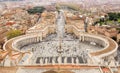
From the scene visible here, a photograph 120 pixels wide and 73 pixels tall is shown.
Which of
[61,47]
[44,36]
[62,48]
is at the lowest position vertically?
[62,48]

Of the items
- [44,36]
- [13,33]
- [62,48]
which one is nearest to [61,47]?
[62,48]

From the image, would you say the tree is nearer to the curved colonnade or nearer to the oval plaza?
the curved colonnade

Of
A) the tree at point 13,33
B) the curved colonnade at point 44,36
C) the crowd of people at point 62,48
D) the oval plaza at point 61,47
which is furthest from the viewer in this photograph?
the tree at point 13,33

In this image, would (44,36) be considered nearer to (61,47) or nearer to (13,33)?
(13,33)

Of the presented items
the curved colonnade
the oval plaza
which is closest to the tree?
the curved colonnade

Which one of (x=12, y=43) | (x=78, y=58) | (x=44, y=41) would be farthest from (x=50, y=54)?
(x=44, y=41)

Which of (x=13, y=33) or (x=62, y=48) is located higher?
(x=13, y=33)

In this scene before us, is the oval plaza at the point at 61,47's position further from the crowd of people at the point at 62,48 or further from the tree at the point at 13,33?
the tree at the point at 13,33

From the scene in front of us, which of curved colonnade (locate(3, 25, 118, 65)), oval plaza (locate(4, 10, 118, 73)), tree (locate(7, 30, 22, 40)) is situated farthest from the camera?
tree (locate(7, 30, 22, 40))

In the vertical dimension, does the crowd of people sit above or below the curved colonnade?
below

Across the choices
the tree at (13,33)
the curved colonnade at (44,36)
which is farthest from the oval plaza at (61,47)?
the tree at (13,33)

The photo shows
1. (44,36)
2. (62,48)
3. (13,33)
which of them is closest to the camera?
(62,48)
